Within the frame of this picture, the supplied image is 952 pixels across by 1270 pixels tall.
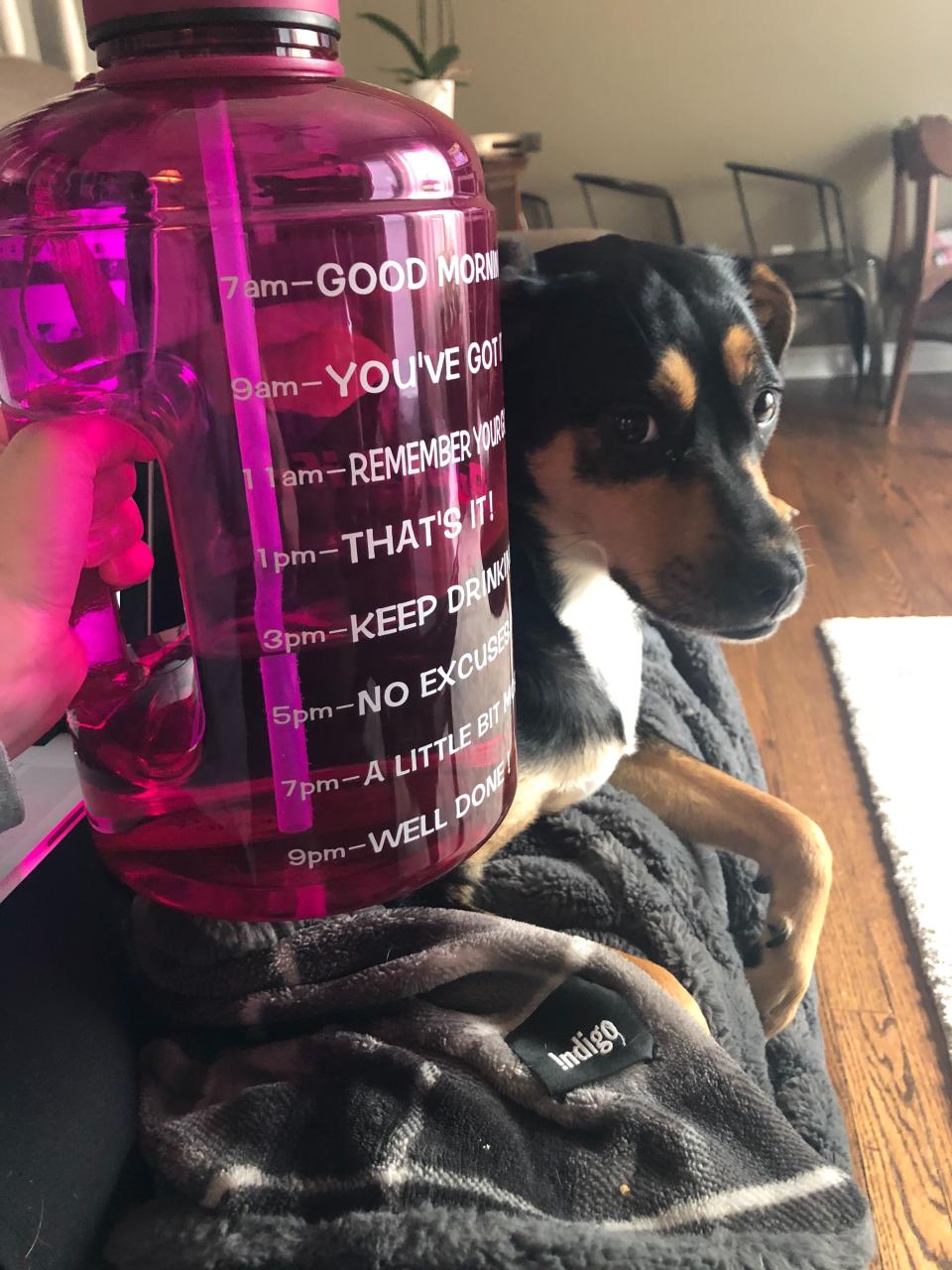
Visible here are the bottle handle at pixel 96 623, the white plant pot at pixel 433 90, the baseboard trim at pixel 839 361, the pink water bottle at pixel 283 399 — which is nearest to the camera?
the pink water bottle at pixel 283 399

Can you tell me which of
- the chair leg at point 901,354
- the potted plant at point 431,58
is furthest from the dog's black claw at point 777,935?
the chair leg at point 901,354

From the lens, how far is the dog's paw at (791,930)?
34.2 inches

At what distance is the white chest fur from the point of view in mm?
781

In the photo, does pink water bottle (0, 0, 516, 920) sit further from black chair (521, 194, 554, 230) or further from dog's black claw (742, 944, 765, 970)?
black chair (521, 194, 554, 230)

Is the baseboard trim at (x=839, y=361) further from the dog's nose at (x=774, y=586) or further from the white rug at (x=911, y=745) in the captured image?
the dog's nose at (x=774, y=586)

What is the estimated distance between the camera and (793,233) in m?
3.69

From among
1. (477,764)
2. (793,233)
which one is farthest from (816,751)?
(793,233)

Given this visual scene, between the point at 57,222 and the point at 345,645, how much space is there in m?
Answer: 0.16

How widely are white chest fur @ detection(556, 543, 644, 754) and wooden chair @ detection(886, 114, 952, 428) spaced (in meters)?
2.64

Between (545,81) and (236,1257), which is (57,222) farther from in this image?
(545,81)

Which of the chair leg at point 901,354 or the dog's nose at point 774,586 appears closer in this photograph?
the dog's nose at point 774,586

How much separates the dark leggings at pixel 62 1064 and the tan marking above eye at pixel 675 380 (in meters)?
0.49

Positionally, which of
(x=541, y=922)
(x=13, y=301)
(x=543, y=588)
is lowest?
(x=541, y=922)

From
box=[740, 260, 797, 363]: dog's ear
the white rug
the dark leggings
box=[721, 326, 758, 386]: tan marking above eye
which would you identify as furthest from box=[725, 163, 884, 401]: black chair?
the dark leggings
